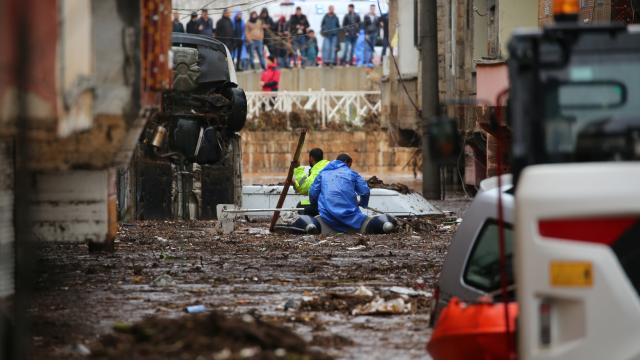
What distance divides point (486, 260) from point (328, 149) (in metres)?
35.9

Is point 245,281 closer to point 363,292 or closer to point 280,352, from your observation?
point 363,292

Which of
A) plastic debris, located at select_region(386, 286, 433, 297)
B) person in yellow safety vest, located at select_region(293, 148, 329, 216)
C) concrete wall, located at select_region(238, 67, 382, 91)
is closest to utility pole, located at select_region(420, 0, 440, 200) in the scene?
person in yellow safety vest, located at select_region(293, 148, 329, 216)

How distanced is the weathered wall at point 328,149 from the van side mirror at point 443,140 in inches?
1462

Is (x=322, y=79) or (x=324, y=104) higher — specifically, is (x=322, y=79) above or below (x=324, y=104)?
above

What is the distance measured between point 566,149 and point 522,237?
2.83ft

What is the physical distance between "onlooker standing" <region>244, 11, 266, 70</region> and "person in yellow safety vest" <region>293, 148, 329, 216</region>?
59.5 ft

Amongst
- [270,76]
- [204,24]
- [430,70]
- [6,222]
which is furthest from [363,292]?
[270,76]

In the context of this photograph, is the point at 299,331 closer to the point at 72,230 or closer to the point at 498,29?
the point at 72,230

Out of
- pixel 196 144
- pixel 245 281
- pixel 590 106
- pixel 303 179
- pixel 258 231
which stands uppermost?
pixel 590 106

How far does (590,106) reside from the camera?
7855 millimetres

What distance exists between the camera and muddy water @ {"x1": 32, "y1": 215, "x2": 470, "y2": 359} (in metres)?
11.1

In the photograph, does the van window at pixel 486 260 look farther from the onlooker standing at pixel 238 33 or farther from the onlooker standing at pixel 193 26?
the onlooker standing at pixel 238 33

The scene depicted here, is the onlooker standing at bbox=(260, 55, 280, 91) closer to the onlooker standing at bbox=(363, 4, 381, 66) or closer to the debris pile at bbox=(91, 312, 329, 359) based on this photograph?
the onlooker standing at bbox=(363, 4, 381, 66)

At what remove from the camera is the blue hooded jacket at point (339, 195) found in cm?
2127
